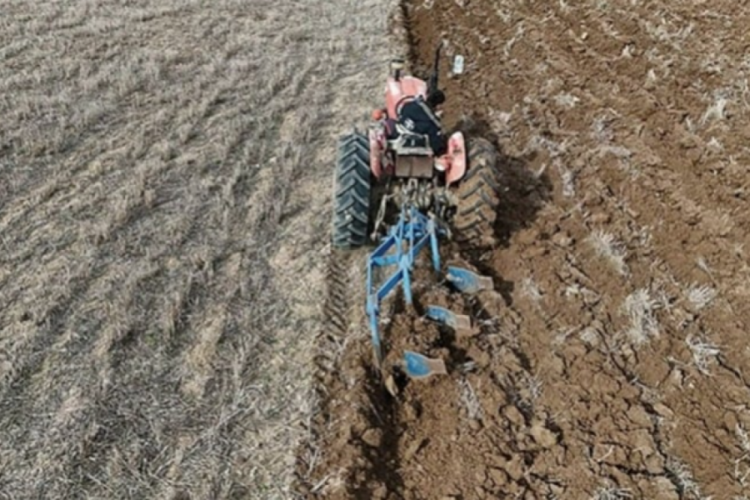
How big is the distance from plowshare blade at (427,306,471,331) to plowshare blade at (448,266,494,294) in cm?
48

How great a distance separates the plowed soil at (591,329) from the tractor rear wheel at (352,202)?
0.78 metres

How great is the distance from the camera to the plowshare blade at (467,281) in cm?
556

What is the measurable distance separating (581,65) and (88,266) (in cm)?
736

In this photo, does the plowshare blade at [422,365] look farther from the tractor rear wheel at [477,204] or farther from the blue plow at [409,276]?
the tractor rear wheel at [477,204]

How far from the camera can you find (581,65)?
10.1 metres

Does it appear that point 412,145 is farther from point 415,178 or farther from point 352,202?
point 352,202

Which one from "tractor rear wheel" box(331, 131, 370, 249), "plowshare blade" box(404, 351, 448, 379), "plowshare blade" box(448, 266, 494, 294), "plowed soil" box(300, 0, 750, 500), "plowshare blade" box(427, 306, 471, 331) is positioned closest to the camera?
"plowed soil" box(300, 0, 750, 500)

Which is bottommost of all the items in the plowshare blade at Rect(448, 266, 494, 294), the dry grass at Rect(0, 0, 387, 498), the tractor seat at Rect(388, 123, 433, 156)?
the dry grass at Rect(0, 0, 387, 498)

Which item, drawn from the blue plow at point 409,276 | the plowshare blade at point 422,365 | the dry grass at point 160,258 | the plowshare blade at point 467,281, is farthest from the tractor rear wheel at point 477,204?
the plowshare blade at point 422,365

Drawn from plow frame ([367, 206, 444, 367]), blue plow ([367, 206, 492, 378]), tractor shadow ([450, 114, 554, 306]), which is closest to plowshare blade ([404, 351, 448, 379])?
blue plow ([367, 206, 492, 378])

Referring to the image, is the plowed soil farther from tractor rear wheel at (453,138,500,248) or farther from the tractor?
the tractor

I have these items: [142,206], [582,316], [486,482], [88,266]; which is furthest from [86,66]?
[486,482]

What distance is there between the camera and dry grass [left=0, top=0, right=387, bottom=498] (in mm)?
4402

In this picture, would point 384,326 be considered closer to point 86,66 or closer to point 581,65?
point 581,65
